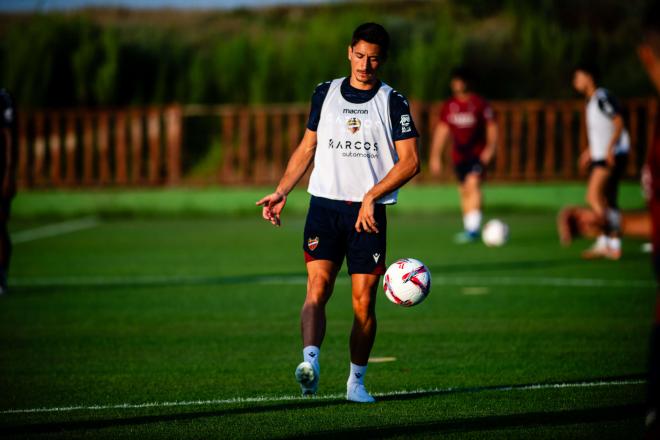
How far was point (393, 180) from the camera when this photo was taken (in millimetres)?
7105

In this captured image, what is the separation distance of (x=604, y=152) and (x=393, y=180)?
9463 mm

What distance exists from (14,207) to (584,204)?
1324 centimetres

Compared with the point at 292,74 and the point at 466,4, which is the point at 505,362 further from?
the point at 466,4

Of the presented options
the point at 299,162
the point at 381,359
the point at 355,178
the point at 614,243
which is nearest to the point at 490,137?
the point at 614,243

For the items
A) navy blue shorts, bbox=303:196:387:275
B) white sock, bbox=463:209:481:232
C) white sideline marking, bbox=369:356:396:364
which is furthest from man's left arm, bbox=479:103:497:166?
navy blue shorts, bbox=303:196:387:275

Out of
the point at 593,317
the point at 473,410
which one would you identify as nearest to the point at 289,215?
the point at 593,317

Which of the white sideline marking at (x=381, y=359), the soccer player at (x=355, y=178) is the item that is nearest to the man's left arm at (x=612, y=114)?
the white sideline marking at (x=381, y=359)

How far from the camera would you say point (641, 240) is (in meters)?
19.3

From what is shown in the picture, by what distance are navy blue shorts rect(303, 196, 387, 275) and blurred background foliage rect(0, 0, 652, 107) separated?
2218 cm

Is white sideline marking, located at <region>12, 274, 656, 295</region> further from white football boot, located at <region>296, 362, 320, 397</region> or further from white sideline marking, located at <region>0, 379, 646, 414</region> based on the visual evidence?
white football boot, located at <region>296, 362, 320, 397</region>

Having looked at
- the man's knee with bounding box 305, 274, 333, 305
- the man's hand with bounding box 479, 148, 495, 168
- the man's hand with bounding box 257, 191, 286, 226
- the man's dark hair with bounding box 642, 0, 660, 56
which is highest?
the man's dark hair with bounding box 642, 0, 660, 56

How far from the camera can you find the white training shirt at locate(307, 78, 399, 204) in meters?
7.27

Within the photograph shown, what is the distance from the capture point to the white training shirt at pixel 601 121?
15.6 metres

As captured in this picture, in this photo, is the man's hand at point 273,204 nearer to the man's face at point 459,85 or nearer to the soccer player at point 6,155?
the soccer player at point 6,155
